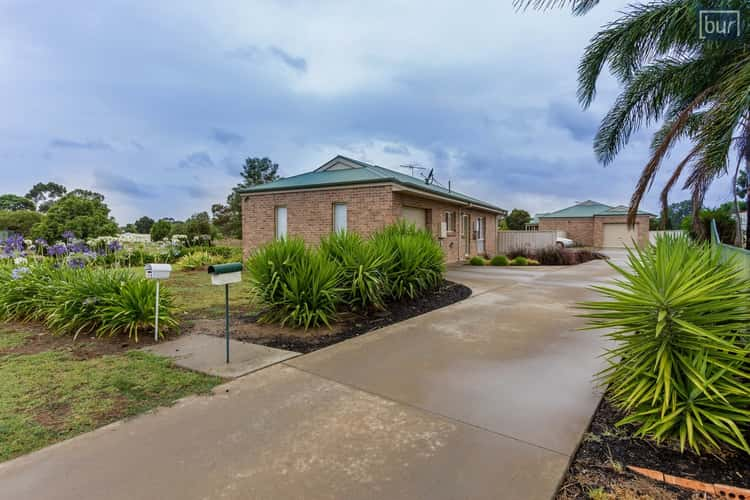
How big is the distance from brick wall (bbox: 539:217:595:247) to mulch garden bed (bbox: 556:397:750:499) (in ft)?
111

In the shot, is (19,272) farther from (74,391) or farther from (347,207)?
(347,207)

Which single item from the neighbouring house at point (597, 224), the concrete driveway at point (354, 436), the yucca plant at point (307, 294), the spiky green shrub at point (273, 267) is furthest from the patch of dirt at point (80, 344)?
the neighbouring house at point (597, 224)

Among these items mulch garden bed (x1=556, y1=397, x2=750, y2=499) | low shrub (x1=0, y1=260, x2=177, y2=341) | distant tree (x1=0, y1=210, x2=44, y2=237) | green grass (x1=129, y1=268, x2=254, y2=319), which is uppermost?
distant tree (x1=0, y1=210, x2=44, y2=237)

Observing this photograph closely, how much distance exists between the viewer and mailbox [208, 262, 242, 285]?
4.41m

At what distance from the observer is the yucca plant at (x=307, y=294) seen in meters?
5.89

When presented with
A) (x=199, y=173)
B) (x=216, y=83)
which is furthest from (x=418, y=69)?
(x=199, y=173)

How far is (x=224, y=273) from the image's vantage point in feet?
14.7

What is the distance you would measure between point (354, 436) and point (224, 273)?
8.79 feet

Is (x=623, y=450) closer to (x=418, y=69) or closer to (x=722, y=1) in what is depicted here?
(x=722, y=1)

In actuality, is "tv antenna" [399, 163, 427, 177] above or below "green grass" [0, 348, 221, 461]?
above

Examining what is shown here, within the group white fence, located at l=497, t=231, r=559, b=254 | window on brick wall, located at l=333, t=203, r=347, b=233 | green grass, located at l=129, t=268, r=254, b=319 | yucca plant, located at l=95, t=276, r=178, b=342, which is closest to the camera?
yucca plant, located at l=95, t=276, r=178, b=342

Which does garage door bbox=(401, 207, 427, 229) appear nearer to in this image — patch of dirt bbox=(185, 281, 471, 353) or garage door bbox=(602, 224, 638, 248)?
patch of dirt bbox=(185, 281, 471, 353)

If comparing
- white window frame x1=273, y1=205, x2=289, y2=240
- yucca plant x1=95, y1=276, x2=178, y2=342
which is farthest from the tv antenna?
yucca plant x1=95, y1=276, x2=178, y2=342

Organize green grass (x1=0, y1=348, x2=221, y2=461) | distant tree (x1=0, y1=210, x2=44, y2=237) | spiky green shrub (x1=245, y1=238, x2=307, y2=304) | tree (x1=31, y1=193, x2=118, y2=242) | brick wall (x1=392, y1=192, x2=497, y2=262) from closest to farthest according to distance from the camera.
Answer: green grass (x1=0, y1=348, x2=221, y2=461)
spiky green shrub (x1=245, y1=238, x2=307, y2=304)
brick wall (x1=392, y1=192, x2=497, y2=262)
tree (x1=31, y1=193, x2=118, y2=242)
distant tree (x1=0, y1=210, x2=44, y2=237)
